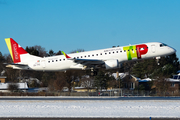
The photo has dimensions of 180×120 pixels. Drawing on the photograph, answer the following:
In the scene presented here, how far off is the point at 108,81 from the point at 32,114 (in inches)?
2046

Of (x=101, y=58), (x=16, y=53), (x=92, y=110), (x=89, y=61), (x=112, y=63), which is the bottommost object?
(x=92, y=110)

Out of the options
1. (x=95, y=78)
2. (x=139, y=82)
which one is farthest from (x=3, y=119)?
(x=139, y=82)

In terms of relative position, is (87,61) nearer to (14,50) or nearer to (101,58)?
(101,58)

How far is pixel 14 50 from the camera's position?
159 feet

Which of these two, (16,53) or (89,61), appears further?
(16,53)

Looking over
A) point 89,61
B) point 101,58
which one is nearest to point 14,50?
point 89,61

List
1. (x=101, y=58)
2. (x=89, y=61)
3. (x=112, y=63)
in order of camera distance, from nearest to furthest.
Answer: (x=112, y=63) < (x=89, y=61) < (x=101, y=58)

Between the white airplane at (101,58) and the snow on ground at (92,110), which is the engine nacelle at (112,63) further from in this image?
the snow on ground at (92,110)

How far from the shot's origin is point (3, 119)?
82.1 feet

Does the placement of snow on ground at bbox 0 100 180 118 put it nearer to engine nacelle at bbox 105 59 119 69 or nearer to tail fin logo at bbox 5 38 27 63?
engine nacelle at bbox 105 59 119 69

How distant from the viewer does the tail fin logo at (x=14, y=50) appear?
157 feet

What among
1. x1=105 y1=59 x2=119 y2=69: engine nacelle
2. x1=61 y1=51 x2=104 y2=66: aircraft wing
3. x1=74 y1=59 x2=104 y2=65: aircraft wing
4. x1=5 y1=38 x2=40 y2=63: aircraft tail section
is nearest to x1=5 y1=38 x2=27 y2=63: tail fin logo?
x1=5 y1=38 x2=40 y2=63: aircraft tail section

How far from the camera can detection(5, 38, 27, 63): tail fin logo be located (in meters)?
48.0

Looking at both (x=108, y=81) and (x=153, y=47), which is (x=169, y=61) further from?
(x=153, y=47)
